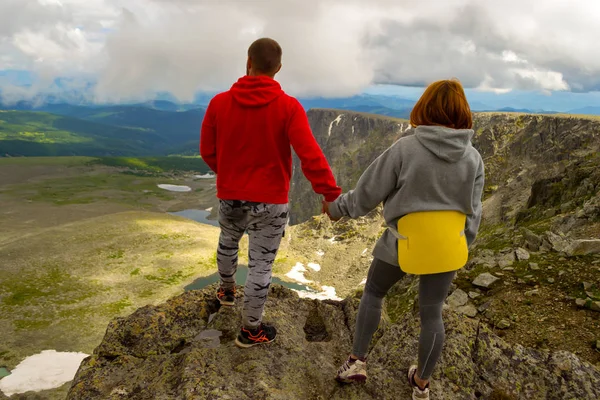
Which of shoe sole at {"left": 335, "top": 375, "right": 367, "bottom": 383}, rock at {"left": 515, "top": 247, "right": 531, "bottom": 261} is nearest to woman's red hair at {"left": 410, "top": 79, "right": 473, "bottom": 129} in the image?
shoe sole at {"left": 335, "top": 375, "right": 367, "bottom": 383}

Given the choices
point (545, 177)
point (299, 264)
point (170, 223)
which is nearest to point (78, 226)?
point (170, 223)

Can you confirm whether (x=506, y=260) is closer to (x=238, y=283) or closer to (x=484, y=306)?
(x=484, y=306)

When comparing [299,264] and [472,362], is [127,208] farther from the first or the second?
[472,362]

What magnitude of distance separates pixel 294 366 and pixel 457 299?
812 cm

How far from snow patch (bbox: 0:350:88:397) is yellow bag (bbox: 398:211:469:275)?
6647 centimetres

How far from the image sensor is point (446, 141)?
422 cm

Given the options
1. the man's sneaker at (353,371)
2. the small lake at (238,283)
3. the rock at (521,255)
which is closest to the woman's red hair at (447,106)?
the man's sneaker at (353,371)

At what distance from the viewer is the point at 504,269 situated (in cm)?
1434

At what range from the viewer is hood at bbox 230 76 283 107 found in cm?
546

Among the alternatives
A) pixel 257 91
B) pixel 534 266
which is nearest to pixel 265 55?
pixel 257 91

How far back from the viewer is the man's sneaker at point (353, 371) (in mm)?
5824

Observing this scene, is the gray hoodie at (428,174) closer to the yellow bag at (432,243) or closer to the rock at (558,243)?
the yellow bag at (432,243)

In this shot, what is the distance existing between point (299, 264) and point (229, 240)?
109 meters

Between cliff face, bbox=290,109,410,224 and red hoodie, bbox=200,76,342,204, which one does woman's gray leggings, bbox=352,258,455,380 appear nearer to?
red hoodie, bbox=200,76,342,204
